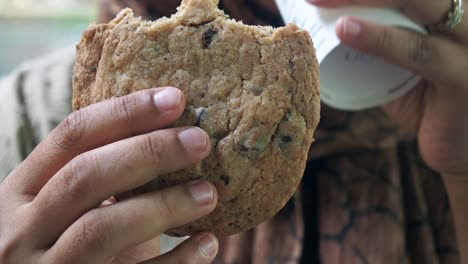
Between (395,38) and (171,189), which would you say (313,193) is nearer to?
(395,38)

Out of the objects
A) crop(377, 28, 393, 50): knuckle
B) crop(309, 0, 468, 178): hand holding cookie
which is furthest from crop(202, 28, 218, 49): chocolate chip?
crop(377, 28, 393, 50): knuckle

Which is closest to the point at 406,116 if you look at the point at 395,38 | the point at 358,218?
the point at 358,218

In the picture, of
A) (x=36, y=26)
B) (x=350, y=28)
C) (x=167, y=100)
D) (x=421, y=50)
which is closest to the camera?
(x=167, y=100)

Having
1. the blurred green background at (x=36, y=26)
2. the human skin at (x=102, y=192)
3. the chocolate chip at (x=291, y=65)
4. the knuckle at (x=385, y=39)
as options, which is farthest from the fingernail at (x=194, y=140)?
the blurred green background at (x=36, y=26)

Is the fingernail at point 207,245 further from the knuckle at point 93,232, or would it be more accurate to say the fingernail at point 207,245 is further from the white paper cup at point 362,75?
the white paper cup at point 362,75

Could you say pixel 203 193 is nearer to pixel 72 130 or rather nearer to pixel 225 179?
pixel 225 179

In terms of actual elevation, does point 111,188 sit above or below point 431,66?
above

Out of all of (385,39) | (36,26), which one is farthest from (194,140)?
(36,26)
